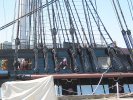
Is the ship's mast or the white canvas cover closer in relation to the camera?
the white canvas cover

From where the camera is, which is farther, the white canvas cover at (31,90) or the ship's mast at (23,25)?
the ship's mast at (23,25)

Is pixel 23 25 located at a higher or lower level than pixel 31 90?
higher

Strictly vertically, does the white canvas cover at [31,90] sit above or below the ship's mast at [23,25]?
below

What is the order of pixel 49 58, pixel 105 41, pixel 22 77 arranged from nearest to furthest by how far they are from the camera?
pixel 22 77 < pixel 49 58 < pixel 105 41

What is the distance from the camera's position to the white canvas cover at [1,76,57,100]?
11.6 metres

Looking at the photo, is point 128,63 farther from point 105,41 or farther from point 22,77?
point 22,77

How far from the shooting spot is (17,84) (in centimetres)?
1255

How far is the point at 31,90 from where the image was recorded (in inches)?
473

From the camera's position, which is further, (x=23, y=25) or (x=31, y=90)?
(x=23, y=25)

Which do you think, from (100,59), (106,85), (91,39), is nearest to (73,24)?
(91,39)

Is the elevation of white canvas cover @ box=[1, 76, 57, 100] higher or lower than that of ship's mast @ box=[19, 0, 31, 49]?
lower

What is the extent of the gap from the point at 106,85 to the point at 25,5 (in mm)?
10711

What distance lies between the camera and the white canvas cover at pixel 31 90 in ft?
38.0

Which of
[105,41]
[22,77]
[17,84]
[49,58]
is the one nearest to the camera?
[17,84]
